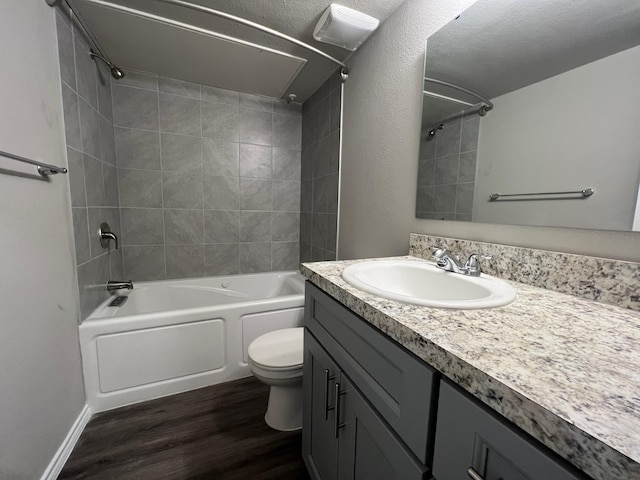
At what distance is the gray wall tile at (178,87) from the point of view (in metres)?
2.12

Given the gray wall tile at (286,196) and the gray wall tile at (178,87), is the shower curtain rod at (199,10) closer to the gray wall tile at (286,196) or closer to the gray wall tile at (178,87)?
the gray wall tile at (178,87)

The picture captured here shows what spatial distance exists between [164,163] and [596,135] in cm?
258

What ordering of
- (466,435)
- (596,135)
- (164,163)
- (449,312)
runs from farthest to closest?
(164,163)
(596,135)
(449,312)
(466,435)

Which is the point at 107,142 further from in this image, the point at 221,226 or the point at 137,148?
the point at 221,226

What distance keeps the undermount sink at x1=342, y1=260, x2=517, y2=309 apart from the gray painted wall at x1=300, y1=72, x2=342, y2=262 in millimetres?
1022

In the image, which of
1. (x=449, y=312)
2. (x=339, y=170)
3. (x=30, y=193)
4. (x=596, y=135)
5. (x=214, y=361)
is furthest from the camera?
(x=339, y=170)

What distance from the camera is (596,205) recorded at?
703 mm

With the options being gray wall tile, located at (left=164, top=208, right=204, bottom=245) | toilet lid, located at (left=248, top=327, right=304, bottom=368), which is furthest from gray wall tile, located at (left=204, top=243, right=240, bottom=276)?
toilet lid, located at (left=248, top=327, right=304, bottom=368)

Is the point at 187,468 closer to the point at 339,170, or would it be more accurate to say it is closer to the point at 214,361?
the point at 214,361

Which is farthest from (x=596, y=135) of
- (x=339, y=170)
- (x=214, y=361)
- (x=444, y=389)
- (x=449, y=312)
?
(x=214, y=361)

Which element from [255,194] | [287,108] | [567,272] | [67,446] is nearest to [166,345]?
[67,446]

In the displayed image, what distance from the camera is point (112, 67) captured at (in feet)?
5.82

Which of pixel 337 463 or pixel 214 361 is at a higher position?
pixel 337 463

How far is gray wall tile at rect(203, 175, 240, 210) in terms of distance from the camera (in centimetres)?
236
